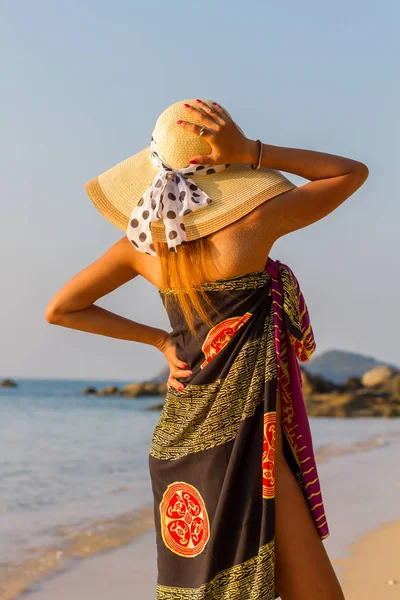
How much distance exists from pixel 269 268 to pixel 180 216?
0.31 m

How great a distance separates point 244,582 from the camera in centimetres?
231

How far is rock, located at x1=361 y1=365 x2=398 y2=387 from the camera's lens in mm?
22438

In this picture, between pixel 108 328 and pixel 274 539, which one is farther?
pixel 108 328

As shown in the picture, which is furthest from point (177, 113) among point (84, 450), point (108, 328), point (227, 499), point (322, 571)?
point (84, 450)

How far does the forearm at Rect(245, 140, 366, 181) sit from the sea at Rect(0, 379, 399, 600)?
307 centimetres

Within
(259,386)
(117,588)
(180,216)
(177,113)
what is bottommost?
(117,588)

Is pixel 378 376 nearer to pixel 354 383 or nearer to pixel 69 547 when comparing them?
pixel 354 383

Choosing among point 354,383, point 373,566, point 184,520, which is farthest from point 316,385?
point 184,520

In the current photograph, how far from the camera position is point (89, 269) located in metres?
2.64

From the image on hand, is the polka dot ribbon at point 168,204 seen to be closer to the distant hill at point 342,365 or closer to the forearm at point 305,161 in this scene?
the forearm at point 305,161

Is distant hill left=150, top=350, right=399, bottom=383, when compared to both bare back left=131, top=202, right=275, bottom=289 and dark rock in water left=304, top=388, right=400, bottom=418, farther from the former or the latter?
bare back left=131, top=202, right=275, bottom=289

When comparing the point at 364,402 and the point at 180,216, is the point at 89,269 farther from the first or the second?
the point at 364,402

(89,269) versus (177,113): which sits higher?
(177,113)

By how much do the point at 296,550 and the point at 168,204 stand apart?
40.4 inches
